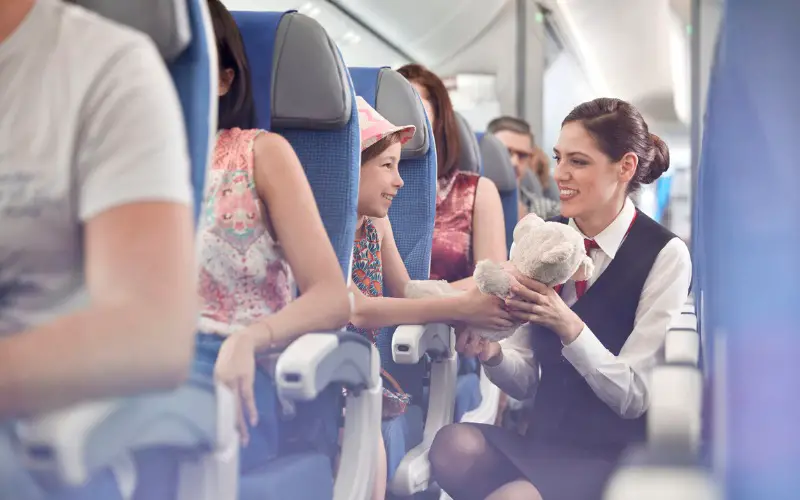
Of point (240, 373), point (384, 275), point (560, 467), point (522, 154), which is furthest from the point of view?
point (522, 154)

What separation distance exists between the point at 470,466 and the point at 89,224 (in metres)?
1.08

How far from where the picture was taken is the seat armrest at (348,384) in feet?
4.09

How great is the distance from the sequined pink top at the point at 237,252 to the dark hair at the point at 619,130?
565 mm

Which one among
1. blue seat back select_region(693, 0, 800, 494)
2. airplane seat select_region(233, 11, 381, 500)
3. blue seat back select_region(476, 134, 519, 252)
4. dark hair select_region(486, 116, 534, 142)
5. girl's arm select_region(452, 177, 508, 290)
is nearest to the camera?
blue seat back select_region(693, 0, 800, 494)

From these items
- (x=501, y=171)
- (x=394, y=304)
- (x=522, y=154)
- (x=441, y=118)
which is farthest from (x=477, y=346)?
(x=522, y=154)

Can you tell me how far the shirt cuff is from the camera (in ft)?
5.24

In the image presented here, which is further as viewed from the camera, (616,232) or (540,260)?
(616,232)

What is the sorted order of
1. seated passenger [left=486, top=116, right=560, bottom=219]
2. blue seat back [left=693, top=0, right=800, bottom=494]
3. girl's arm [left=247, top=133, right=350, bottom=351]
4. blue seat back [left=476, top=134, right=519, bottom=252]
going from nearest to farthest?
blue seat back [left=693, top=0, right=800, bottom=494] < girl's arm [left=247, top=133, right=350, bottom=351] < blue seat back [left=476, top=134, right=519, bottom=252] < seated passenger [left=486, top=116, right=560, bottom=219]

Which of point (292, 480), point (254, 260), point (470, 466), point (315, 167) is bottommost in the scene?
point (470, 466)

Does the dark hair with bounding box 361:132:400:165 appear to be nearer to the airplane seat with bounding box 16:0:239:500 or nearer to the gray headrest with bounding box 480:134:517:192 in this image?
the airplane seat with bounding box 16:0:239:500

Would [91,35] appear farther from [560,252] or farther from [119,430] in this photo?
[560,252]

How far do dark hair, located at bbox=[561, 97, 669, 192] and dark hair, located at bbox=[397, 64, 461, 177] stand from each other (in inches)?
31.2

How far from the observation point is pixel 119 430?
91cm

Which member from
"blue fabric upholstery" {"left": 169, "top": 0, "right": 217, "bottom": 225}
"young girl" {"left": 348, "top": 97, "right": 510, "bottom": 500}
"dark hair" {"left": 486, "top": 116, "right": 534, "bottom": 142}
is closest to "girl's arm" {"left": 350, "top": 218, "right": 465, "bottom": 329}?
"young girl" {"left": 348, "top": 97, "right": 510, "bottom": 500}
